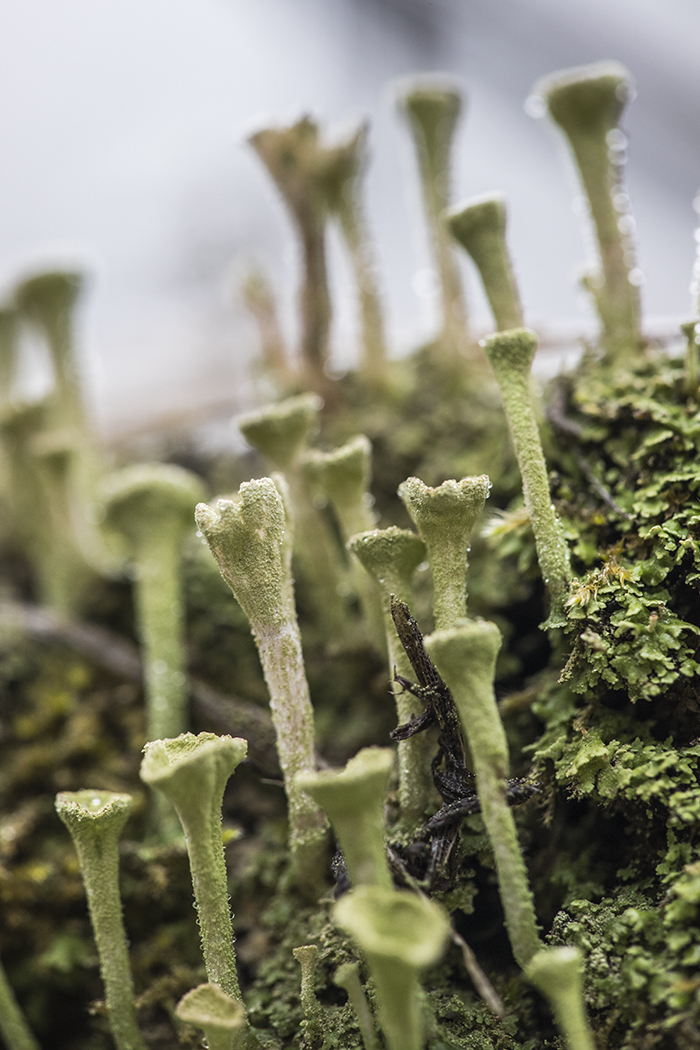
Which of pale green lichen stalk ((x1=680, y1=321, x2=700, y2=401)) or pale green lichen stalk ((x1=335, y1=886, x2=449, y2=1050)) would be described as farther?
pale green lichen stalk ((x1=680, y1=321, x2=700, y2=401))

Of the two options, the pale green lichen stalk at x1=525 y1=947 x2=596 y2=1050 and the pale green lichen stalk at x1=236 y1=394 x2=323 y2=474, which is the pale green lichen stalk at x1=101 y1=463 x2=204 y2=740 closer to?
the pale green lichen stalk at x1=236 y1=394 x2=323 y2=474

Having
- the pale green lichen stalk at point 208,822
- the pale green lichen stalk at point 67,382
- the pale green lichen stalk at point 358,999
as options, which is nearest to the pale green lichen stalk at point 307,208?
the pale green lichen stalk at point 67,382

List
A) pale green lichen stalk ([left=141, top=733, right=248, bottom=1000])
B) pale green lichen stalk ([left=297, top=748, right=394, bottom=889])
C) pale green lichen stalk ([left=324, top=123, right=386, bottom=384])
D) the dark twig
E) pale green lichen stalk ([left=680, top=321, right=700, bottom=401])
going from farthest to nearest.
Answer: pale green lichen stalk ([left=324, top=123, right=386, bottom=384])
the dark twig
pale green lichen stalk ([left=680, top=321, right=700, bottom=401])
pale green lichen stalk ([left=141, top=733, right=248, bottom=1000])
pale green lichen stalk ([left=297, top=748, right=394, bottom=889])

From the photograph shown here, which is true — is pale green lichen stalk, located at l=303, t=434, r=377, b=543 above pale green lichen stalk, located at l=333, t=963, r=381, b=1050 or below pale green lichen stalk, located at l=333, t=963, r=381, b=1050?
above

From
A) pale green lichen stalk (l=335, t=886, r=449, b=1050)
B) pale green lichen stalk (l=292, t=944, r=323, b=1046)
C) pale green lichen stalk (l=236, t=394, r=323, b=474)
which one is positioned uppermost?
pale green lichen stalk (l=236, t=394, r=323, b=474)

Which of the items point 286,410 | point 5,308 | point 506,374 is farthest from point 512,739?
point 5,308

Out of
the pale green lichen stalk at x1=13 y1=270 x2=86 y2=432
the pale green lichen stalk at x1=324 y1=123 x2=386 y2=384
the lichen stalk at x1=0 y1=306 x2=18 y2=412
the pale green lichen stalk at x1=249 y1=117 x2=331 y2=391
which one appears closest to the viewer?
the pale green lichen stalk at x1=249 y1=117 x2=331 y2=391

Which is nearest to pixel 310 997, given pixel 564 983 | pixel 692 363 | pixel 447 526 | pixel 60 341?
pixel 564 983

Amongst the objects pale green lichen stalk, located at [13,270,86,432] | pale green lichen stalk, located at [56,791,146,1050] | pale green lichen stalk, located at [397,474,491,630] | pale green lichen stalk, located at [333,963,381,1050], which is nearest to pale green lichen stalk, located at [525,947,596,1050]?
pale green lichen stalk, located at [333,963,381,1050]
